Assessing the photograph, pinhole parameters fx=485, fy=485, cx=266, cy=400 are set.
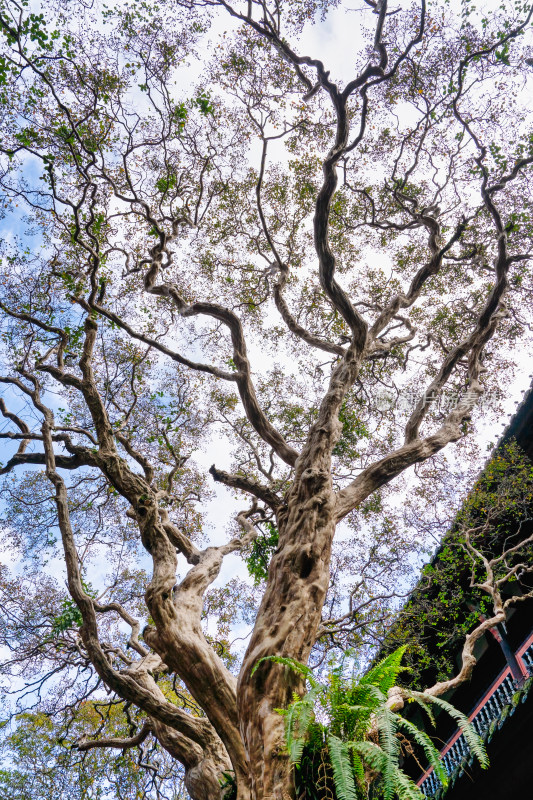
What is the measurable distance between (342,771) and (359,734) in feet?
1.56

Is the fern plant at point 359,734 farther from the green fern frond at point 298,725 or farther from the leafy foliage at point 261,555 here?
the leafy foliage at point 261,555

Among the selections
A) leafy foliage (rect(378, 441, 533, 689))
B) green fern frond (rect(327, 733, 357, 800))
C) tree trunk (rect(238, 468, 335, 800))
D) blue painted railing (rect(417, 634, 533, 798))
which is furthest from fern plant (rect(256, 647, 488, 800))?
leafy foliage (rect(378, 441, 533, 689))

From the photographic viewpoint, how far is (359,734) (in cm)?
307

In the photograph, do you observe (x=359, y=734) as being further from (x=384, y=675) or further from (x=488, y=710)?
(x=488, y=710)

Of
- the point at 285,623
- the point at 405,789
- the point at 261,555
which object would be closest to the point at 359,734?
the point at 405,789

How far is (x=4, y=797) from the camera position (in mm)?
13391

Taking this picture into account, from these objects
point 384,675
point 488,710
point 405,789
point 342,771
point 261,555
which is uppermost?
point 261,555

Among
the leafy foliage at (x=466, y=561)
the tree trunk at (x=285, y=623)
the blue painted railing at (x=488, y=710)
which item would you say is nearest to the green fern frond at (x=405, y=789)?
the tree trunk at (x=285, y=623)

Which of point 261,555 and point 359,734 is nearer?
point 359,734

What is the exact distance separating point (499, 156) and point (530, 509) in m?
6.99

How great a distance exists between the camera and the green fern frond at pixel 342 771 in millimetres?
2557

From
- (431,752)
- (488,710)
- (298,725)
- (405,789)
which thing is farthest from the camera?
(488,710)

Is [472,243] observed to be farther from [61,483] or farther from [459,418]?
[61,483]

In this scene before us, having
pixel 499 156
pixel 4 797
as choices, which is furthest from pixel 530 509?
pixel 4 797
